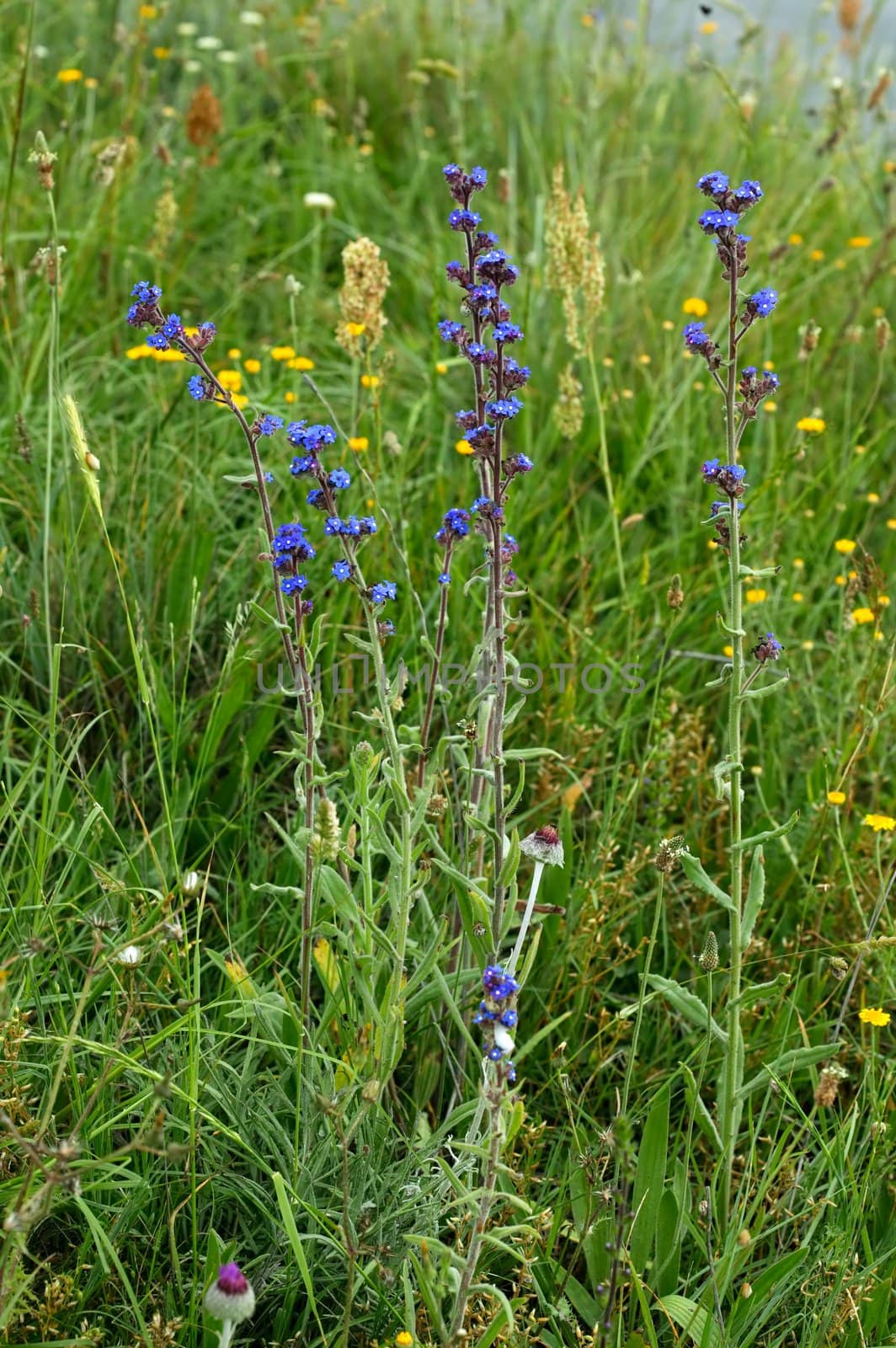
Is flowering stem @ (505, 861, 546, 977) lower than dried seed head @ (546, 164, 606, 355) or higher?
lower

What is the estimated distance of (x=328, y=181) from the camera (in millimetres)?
4781

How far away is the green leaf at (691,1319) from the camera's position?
5.97 feet

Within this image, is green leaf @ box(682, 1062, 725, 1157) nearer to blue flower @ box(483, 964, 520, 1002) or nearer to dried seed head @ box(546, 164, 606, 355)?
blue flower @ box(483, 964, 520, 1002)

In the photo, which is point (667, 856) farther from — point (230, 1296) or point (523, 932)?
point (230, 1296)

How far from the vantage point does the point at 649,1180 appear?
1.98m

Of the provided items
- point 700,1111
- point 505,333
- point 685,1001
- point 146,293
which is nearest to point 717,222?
point 505,333

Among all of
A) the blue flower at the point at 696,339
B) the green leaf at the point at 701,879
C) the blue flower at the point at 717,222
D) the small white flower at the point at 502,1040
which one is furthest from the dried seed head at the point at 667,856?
the blue flower at the point at 717,222

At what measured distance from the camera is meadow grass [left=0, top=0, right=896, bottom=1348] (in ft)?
6.20

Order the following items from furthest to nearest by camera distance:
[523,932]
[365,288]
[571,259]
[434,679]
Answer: [571,259] → [365,288] → [434,679] → [523,932]

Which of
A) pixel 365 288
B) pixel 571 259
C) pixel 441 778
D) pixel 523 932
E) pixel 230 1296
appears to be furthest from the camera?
pixel 571 259

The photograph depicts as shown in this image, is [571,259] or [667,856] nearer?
[667,856]

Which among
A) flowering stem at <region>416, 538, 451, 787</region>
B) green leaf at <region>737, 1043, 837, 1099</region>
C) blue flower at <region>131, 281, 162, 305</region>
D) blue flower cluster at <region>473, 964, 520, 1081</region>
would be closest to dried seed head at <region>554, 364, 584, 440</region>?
flowering stem at <region>416, 538, 451, 787</region>

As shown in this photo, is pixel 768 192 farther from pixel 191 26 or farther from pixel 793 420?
pixel 191 26

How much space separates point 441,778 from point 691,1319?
987mm
